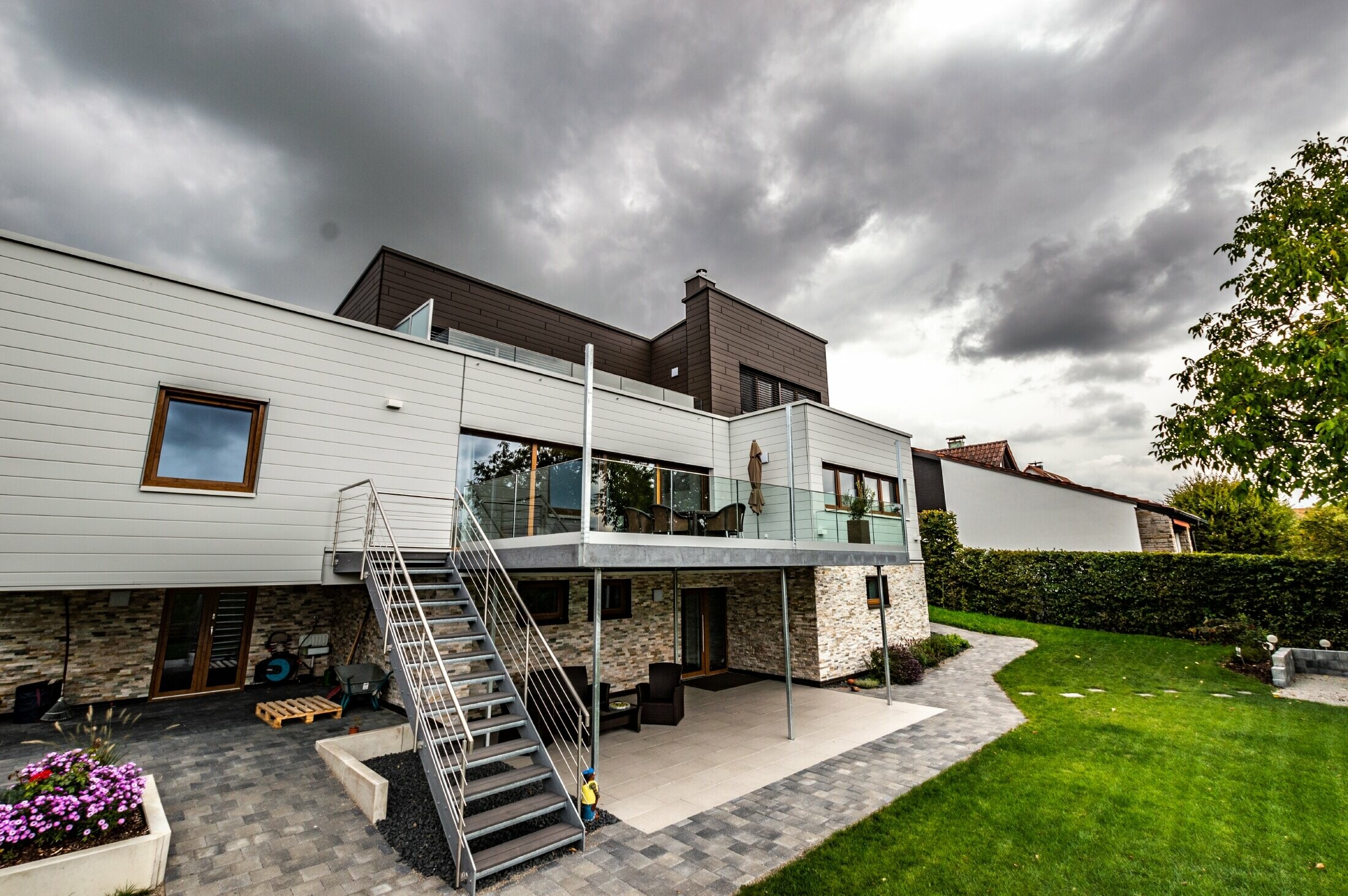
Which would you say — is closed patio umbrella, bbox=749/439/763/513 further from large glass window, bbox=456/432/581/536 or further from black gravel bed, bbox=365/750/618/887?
black gravel bed, bbox=365/750/618/887

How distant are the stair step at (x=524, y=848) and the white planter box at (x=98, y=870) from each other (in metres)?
2.08

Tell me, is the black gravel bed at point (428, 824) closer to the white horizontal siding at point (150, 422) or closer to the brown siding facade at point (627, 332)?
the white horizontal siding at point (150, 422)

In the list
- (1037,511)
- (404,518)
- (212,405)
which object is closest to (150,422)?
(212,405)

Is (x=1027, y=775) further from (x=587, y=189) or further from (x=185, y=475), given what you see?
(x=587, y=189)

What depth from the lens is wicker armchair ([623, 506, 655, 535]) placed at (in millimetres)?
6504

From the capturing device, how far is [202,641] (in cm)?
895

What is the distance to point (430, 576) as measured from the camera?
7527 millimetres

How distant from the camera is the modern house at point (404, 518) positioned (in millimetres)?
5832

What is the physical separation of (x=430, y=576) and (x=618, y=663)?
4.24 m

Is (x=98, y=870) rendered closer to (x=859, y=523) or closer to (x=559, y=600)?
(x=559, y=600)

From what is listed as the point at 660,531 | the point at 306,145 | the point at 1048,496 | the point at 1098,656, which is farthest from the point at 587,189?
the point at 1048,496

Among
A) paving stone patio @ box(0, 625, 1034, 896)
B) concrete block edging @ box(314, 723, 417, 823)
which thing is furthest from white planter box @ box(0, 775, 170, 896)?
concrete block edging @ box(314, 723, 417, 823)

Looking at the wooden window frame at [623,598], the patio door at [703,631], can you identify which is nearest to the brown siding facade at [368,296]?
the wooden window frame at [623,598]

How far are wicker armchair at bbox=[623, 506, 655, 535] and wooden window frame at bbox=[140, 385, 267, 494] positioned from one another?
4.74 meters
